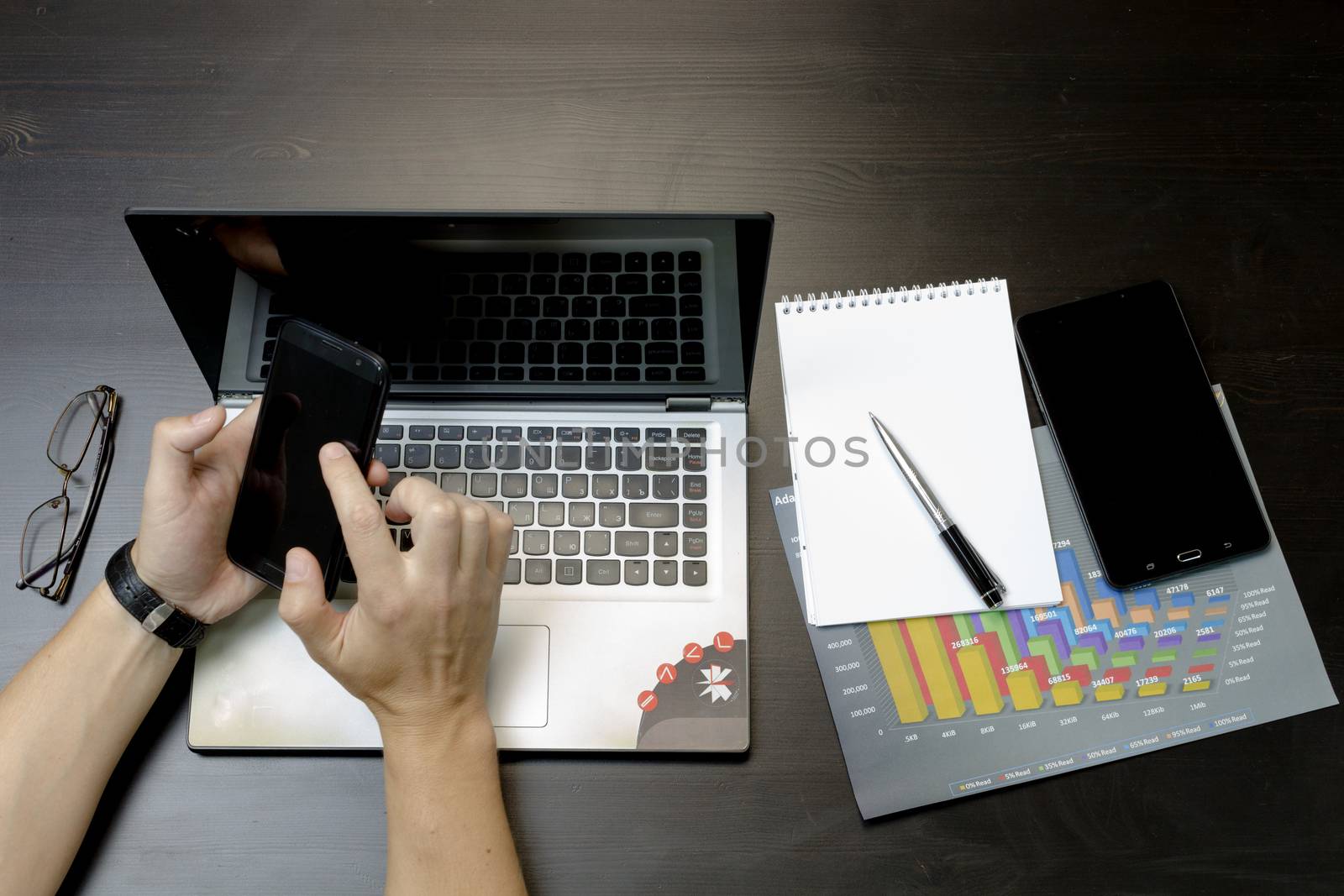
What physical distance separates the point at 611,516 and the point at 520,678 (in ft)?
0.54

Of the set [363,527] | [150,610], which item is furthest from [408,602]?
[150,610]

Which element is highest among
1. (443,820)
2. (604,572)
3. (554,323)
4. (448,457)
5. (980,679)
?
(554,323)

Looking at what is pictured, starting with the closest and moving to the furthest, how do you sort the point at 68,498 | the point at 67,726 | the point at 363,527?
the point at 363,527 < the point at 67,726 < the point at 68,498

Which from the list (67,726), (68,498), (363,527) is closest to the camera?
(363,527)

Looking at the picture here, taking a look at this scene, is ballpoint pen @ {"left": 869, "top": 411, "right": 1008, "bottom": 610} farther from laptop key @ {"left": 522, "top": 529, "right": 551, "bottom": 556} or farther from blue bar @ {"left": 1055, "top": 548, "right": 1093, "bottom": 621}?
laptop key @ {"left": 522, "top": 529, "right": 551, "bottom": 556}

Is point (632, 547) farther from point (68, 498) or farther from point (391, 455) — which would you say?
point (68, 498)

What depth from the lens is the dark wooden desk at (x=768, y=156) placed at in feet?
2.75

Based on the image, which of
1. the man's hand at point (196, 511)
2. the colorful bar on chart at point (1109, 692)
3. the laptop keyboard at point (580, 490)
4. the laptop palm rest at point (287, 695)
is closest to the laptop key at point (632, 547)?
the laptop keyboard at point (580, 490)

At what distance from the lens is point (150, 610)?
719 mm

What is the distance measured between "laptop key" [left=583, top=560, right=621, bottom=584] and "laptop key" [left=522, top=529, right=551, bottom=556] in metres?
0.04

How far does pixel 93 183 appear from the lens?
878 mm

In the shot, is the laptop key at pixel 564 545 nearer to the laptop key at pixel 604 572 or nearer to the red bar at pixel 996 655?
the laptop key at pixel 604 572

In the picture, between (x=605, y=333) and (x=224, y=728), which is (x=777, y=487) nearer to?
(x=605, y=333)

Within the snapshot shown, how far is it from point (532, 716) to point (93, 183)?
28.4 inches
